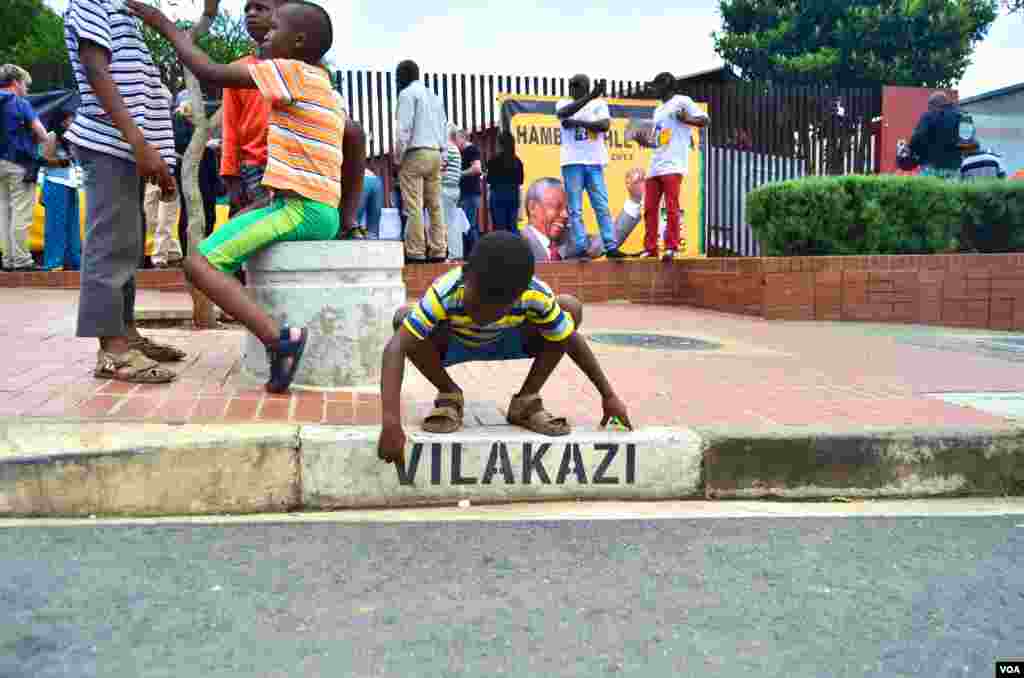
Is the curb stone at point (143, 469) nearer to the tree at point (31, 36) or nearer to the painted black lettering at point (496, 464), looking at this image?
the painted black lettering at point (496, 464)

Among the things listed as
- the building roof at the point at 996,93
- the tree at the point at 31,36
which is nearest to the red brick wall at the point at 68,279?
the building roof at the point at 996,93

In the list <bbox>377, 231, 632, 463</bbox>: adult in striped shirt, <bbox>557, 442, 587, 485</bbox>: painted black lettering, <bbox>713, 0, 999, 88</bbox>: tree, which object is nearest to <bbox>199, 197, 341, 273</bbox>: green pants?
<bbox>377, 231, 632, 463</bbox>: adult in striped shirt

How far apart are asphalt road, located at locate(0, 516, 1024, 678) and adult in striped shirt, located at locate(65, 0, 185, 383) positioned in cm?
134

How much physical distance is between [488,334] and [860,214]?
249 inches

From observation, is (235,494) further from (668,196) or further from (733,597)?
(668,196)

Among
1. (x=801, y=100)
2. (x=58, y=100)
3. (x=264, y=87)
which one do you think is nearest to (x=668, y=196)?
(x=801, y=100)

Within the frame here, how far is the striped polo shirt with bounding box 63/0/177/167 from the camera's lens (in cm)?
374

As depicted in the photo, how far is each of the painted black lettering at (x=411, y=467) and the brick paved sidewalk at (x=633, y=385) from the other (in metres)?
0.36

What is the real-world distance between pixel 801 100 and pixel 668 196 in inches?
198

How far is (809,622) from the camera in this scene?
2.20 m

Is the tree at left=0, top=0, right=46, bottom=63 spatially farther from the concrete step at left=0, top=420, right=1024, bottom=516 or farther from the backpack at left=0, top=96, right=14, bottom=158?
the concrete step at left=0, top=420, right=1024, bottom=516

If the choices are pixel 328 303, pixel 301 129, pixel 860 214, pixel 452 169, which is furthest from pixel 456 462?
pixel 452 169

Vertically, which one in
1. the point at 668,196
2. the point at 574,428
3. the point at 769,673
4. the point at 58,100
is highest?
the point at 58,100

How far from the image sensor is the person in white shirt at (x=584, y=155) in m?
9.20
